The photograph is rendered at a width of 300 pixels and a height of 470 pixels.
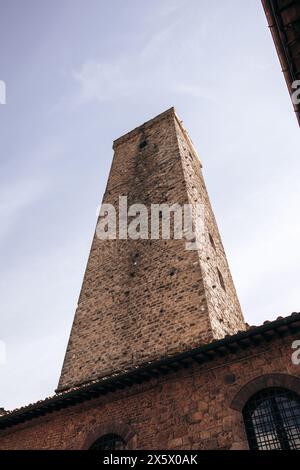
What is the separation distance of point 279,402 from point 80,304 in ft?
23.5

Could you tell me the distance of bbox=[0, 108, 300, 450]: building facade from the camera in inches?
270

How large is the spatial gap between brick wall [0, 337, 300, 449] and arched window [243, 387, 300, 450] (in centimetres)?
22

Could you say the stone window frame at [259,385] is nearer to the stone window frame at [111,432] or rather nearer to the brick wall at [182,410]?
the brick wall at [182,410]

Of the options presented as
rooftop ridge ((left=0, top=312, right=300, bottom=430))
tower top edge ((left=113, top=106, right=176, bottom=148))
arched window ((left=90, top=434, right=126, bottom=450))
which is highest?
tower top edge ((left=113, top=106, right=176, bottom=148))

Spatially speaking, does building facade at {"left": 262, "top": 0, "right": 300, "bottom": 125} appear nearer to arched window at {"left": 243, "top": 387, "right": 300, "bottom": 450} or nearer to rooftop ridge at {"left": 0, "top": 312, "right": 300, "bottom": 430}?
rooftop ridge at {"left": 0, "top": 312, "right": 300, "bottom": 430}

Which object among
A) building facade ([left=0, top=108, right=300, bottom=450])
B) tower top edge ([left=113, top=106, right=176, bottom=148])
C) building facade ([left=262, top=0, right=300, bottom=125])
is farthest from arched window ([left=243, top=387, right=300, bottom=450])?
tower top edge ([left=113, top=106, right=176, bottom=148])

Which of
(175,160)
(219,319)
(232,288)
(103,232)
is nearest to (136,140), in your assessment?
(175,160)

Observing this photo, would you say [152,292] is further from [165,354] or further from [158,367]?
[158,367]

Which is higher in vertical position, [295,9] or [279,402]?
[295,9]

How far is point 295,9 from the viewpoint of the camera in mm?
3727

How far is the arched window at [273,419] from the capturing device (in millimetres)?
6441

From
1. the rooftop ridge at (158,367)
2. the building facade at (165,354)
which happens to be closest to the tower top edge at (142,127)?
the building facade at (165,354)

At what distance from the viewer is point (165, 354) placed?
9.35 metres
